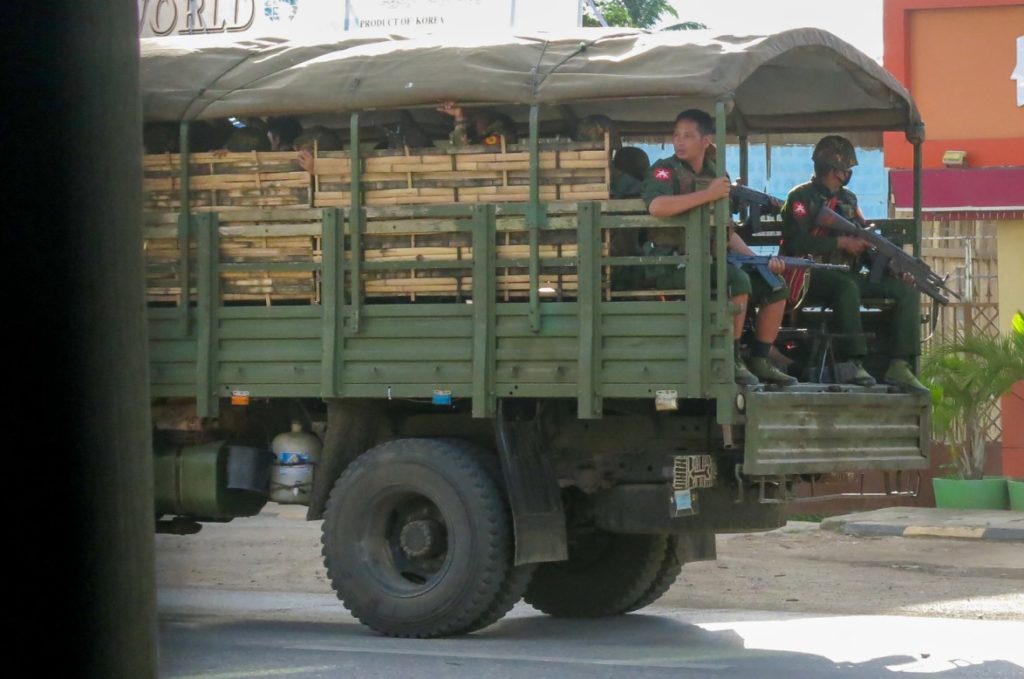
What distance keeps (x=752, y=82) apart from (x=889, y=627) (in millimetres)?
3145

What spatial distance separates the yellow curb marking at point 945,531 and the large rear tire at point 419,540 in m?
6.37

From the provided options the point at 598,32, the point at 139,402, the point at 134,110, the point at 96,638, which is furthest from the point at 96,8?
the point at 598,32

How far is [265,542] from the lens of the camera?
1365 cm

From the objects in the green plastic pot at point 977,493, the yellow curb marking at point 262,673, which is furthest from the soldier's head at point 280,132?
the green plastic pot at point 977,493

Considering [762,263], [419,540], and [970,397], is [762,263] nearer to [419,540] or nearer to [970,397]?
[419,540]

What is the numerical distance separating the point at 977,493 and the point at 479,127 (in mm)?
8233

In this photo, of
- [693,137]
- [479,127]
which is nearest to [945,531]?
[693,137]

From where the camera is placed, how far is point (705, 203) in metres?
7.73

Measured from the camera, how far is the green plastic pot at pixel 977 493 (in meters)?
15.0

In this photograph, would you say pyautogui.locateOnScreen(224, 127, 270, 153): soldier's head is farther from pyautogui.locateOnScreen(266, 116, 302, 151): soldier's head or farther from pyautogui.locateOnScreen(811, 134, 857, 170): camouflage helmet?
pyautogui.locateOnScreen(811, 134, 857, 170): camouflage helmet

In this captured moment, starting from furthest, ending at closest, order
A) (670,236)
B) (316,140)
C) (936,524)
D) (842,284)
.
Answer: (936,524)
(842,284)
(316,140)
(670,236)

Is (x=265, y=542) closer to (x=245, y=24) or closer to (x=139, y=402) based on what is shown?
(x=245, y=24)

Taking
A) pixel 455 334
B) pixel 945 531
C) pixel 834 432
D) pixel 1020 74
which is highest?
pixel 1020 74

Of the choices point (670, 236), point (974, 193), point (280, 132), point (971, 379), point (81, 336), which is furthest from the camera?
point (974, 193)
